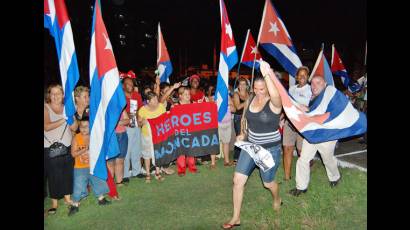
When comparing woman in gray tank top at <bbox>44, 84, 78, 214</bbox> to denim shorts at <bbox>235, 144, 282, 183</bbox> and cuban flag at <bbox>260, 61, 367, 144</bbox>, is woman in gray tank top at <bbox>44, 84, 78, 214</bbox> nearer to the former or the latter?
denim shorts at <bbox>235, 144, 282, 183</bbox>

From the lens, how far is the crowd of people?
488 cm

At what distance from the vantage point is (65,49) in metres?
5.22

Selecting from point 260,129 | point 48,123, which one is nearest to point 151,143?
point 48,123

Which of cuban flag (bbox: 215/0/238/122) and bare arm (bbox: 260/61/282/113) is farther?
cuban flag (bbox: 215/0/238/122)

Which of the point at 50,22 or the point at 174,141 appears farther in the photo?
the point at 174,141

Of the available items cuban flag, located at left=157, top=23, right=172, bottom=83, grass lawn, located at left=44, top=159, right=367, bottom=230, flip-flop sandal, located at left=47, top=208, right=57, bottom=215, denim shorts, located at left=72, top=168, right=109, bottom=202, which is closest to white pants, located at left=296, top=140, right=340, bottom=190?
grass lawn, located at left=44, top=159, right=367, bottom=230

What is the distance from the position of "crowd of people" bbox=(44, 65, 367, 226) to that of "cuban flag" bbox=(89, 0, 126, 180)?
470 millimetres

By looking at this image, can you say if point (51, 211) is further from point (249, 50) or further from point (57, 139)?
point (249, 50)

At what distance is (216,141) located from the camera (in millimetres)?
7859

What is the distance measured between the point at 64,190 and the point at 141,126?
201cm

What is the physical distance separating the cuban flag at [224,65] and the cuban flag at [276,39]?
69 centimetres

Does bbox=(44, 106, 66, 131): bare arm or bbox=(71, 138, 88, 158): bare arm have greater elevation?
bbox=(44, 106, 66, 131): bare arm
